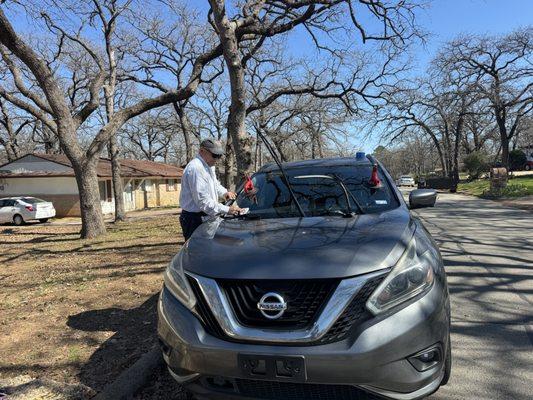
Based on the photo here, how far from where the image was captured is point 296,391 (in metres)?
2.45

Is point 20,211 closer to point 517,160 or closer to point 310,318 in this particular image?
point 310,318

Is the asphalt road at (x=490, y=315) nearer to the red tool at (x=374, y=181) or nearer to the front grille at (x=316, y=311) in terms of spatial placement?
the front grille at (x=316, y=311)

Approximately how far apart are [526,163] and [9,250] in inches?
2632

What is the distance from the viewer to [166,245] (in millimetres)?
10609

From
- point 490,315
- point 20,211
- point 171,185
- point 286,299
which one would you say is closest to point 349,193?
point 286,299

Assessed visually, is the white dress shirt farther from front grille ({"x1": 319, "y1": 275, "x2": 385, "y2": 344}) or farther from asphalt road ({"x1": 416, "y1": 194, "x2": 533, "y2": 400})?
asphalt road ({"x1": 416, "y1": 194, "x2": 533, "y2": 400})

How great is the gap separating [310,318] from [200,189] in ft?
8.36

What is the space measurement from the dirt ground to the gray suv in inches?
54.1

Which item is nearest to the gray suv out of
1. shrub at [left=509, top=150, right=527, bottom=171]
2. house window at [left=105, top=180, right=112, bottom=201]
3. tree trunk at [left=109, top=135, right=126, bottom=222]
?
tree trunk at [left=109, top=135, right=126, bottom=222]

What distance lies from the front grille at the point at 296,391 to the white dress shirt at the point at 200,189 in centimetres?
205

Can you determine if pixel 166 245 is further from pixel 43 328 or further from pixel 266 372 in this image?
pixel 266 372

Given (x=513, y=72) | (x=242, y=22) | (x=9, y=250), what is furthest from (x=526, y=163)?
(x=9, y=250)

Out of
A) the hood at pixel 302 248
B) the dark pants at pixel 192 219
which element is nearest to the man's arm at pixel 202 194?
the dark pants at pixel 192 219

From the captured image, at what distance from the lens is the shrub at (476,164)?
49.5 meters
